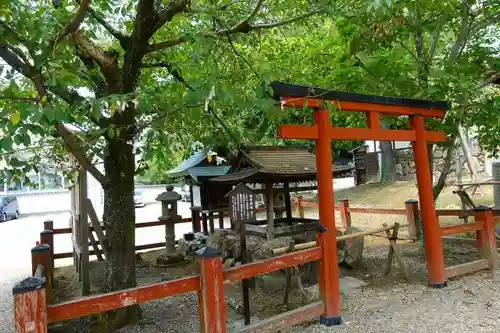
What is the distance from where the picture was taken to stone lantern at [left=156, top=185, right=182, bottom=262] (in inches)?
381

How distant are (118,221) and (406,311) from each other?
4120 mm

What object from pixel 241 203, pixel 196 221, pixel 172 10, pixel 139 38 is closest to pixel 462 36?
pixel 241 203

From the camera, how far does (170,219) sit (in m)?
9.91

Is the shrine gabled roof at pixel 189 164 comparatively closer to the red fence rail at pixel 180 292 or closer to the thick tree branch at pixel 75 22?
the red fence rail at pixel 180 292

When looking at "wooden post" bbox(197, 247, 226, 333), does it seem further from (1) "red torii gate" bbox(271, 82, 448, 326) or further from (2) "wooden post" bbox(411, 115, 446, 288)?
(2) "wooden post" bbox(411, 115, 446, 288)

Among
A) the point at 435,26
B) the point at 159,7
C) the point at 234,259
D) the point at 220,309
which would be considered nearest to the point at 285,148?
the point at 234,259

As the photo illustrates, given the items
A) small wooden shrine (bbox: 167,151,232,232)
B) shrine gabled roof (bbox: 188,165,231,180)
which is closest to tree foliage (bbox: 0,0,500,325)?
shrine gabled roof (bbox: 188,165,231,180)

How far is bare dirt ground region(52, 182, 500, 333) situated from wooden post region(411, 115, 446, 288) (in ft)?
0.90

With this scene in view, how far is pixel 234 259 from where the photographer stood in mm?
7836

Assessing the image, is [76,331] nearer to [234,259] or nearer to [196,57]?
[234,259]

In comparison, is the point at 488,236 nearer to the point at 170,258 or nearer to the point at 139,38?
the point at 139,38

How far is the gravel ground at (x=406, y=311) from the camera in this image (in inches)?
186

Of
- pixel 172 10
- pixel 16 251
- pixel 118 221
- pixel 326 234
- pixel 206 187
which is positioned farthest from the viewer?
pixel 16 251

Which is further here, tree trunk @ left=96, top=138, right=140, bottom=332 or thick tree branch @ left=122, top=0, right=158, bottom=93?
tree trunk @ left=96, top=138, right=140, bottom=332
